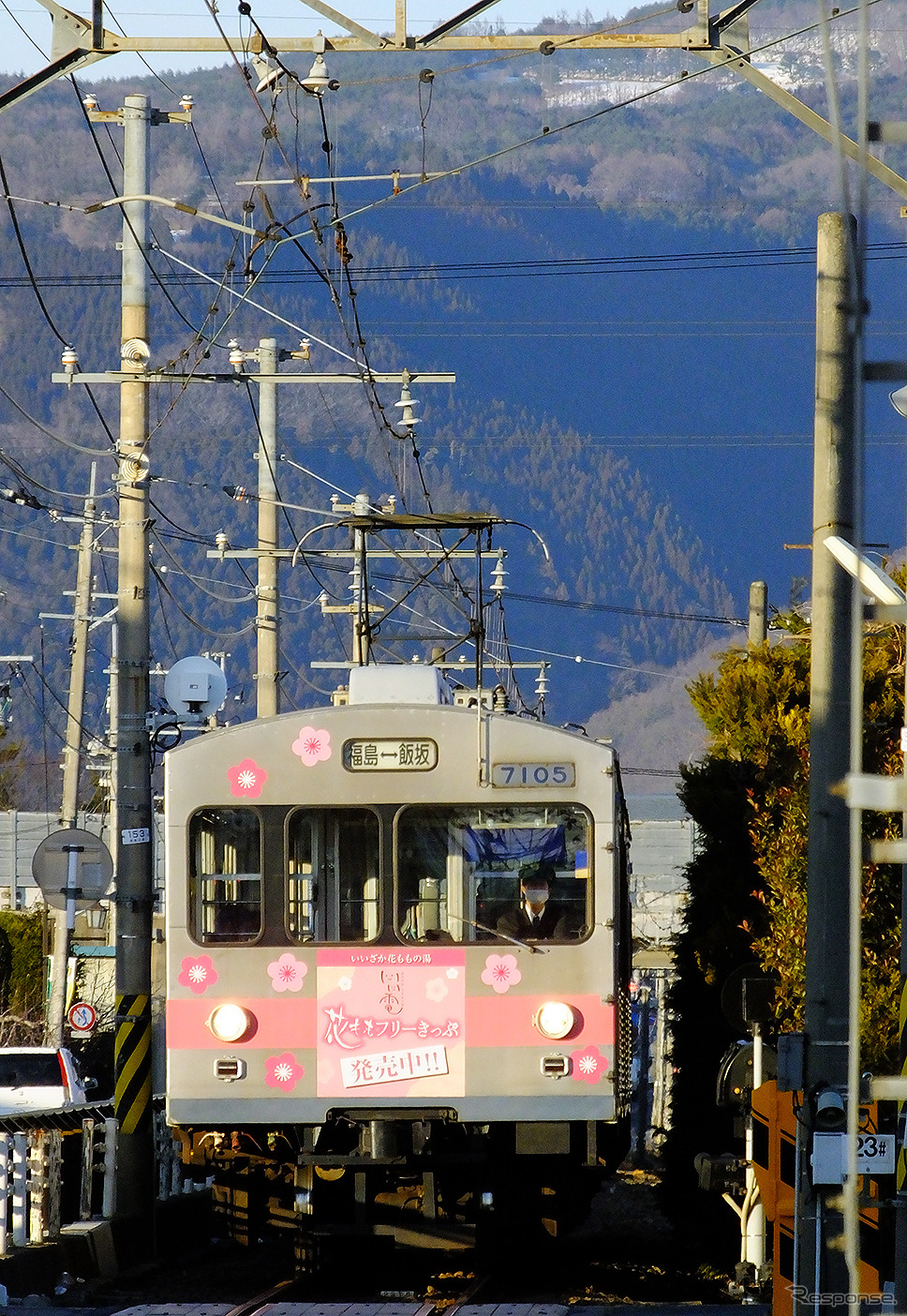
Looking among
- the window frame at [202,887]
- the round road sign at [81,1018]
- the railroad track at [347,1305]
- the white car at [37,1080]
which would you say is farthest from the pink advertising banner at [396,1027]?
the round road sign at [81,1018]

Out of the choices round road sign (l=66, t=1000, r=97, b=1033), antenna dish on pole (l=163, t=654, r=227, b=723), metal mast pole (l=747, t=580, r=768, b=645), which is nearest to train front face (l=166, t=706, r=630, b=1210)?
antenna dish on pole (l=163, t=654, r=227, b=723)

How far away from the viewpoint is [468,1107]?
33.5 feet

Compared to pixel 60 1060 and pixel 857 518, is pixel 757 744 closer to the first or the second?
pixel 857 518

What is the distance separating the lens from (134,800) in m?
13.4

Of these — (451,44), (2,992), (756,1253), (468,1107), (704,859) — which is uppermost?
(451,44)

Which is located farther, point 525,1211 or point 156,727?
point 156,727

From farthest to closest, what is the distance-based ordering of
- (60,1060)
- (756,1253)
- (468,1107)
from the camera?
1. (60,1060)
2. (756,1253)
3. (468,1107)

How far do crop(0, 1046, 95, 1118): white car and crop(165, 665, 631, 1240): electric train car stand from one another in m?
10.3

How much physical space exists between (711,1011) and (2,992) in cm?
2373

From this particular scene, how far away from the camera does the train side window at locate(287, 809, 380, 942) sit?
10406 mm

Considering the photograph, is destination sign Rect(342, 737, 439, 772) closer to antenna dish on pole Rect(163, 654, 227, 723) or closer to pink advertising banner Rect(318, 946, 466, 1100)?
pink advertising banner Rect(318, 946, 466, 1100)

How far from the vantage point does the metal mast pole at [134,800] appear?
13.1 meters

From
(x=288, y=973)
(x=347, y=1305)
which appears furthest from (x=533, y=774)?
(x=347, y=1305)

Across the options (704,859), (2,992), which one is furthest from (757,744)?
(2,992)
